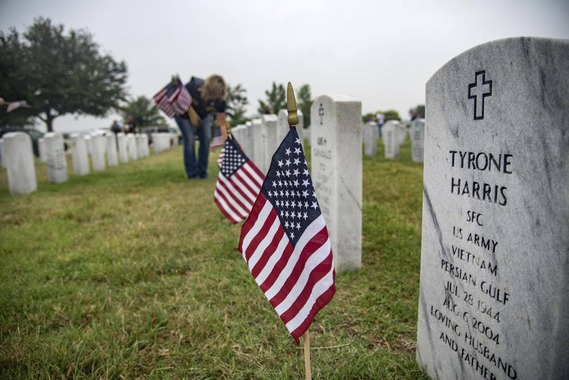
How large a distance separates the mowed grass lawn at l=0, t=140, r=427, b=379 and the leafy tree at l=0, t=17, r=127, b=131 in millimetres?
30362

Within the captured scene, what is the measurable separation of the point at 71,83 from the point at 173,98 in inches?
1271

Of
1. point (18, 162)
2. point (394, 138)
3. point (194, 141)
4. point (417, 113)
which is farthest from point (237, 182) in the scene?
point (417, 113)

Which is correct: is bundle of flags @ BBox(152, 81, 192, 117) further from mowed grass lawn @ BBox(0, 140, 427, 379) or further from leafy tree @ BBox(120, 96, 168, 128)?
leafy tree @ BBox(120, 96, 168, 128)

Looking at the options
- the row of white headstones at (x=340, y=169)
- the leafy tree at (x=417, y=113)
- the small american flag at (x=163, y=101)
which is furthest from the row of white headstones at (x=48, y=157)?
the leafy tree at (x=417, y=113)

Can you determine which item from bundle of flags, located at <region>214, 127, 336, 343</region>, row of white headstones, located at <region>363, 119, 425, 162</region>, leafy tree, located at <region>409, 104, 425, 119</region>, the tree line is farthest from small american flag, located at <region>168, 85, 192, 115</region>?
the tree line

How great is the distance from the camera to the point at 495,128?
134 centimetres

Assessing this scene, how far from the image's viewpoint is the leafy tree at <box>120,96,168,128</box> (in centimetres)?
4910

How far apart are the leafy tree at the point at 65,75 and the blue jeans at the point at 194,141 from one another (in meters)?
26.4

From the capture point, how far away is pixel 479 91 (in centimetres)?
139

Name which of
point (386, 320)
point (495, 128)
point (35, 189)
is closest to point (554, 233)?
point (495, 128)

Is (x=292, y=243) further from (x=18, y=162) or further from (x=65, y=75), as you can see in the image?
(x=65, y=75)

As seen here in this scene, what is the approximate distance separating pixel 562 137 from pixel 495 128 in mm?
244

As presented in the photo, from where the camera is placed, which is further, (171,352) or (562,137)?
(171,352)

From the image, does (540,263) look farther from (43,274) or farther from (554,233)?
(43,274)
